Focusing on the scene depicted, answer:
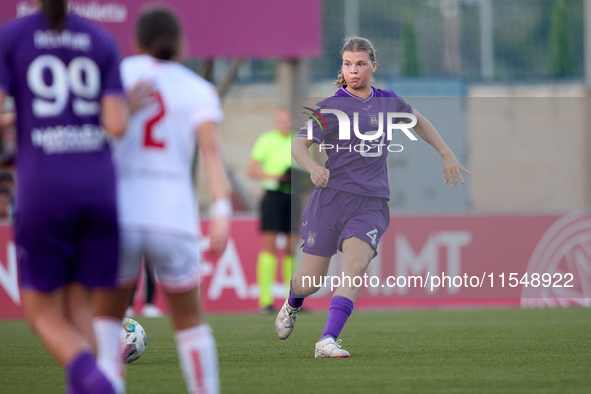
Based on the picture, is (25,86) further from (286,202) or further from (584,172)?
(584,172)

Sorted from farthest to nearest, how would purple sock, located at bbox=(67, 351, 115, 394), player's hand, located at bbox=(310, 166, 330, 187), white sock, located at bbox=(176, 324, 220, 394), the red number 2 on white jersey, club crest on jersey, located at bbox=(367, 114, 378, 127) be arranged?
club crest on jersey, located at bbox=(367, 114, 378, 127) → player's hand, located at bbox=(310, 166, 330, 187) → white sock, located at bbox=(176, 324, 220, 394) → the red number 2 on white jersey → purple sock, located at bbox=(67, 351, 115, 394)

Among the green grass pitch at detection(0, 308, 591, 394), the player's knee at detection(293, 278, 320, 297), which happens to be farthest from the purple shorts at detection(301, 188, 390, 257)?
the green grass pitch at detection(0, 308, 591, 394)

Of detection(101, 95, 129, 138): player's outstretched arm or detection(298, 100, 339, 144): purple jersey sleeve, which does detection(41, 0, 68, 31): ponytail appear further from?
detection(298, 100, 339, 144): purple jersey sleeve

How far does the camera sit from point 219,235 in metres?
3.05

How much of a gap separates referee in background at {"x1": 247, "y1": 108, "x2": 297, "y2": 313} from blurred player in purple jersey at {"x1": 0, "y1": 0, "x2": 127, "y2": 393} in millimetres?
6599

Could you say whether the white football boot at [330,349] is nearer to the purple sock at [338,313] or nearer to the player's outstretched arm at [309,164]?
the purple sock at [338,313]

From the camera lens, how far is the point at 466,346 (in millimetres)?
6039

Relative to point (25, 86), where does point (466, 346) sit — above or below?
below

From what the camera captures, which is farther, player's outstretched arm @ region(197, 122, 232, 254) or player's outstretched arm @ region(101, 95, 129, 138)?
player's outstretched arm @ region(197, 122, 232, 254)

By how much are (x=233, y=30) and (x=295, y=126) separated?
241cm

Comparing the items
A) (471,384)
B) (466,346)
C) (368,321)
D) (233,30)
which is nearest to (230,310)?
(368,321)

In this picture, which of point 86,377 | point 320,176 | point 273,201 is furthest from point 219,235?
point 273,201

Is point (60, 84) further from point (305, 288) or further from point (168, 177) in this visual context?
point (305, 288)

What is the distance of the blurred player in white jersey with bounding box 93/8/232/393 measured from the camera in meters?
3.05
